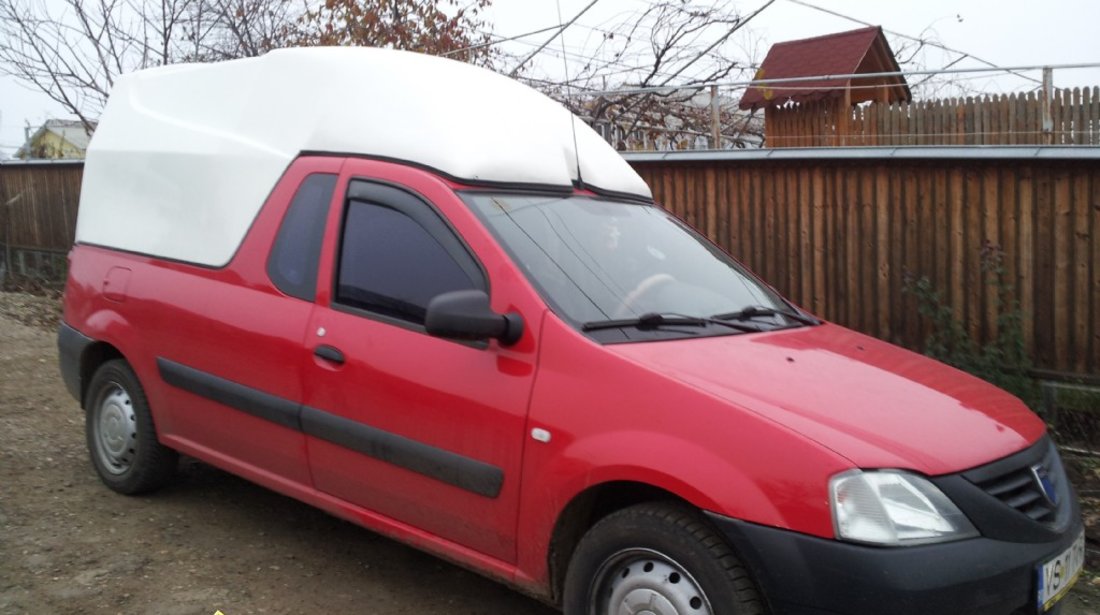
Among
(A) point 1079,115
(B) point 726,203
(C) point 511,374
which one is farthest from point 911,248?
(C) point 511,374

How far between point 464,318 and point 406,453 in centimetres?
69

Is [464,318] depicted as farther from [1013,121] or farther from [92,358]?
[1013,121]

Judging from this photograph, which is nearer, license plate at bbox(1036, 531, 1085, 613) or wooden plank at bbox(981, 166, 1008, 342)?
license plate at bbox(1036, 531, 1085, 613)

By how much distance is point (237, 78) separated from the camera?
4.86m

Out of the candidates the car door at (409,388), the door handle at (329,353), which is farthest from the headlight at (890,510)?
the door handle at (329,353)

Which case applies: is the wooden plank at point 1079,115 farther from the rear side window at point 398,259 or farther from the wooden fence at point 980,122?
the rear side window at point 398,259

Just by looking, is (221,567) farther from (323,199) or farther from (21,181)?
(21,181)

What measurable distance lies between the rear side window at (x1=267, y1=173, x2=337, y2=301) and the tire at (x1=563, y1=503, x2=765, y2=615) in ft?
5.47

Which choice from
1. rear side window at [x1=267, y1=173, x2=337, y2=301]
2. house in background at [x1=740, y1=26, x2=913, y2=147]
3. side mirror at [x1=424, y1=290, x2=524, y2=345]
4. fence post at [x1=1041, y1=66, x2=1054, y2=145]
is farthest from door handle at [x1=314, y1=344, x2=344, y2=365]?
fence post at [x1=1041, y1=66, x2=1054, y2=145]

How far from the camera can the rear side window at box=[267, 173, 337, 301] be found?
416 cm

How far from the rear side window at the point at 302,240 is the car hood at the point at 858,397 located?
1.50m

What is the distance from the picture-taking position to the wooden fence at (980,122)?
892 cm

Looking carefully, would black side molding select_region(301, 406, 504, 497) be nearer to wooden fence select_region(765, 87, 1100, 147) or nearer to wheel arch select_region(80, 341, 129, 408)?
wheel arch select_region(80, 341, 129, 408)

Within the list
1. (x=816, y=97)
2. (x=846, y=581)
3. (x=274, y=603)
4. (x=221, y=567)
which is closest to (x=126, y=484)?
(x=221, y=567)
